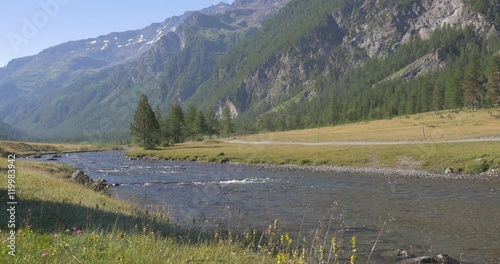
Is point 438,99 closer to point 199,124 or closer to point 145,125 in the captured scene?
point 199,124

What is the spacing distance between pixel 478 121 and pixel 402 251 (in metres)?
81.3

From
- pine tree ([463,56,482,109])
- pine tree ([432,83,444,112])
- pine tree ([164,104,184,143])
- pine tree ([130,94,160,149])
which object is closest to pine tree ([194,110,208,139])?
pine tree ([164,104,184,143])

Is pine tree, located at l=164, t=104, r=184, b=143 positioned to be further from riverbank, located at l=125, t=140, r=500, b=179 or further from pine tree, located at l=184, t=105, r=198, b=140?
riverbank, located at l=125, t=140, r=500, b=179

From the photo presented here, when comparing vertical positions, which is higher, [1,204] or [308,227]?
[1,204]

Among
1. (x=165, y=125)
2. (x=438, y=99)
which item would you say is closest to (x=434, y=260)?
(x=165, y=125)

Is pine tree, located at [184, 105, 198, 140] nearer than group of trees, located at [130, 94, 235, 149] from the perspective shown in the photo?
No

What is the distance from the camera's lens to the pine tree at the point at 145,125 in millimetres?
104500

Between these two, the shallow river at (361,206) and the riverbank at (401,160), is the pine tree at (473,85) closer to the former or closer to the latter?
the riverbank at (401,160)

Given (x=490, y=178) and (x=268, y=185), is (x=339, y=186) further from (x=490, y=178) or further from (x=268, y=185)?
(x=490, y=178)

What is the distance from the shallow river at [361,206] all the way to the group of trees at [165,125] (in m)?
66.1

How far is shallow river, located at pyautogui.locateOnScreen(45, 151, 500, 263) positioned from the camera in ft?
54.9

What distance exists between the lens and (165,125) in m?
119

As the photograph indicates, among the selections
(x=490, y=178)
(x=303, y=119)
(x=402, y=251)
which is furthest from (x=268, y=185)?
(x=303, y=119)

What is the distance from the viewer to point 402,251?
1465cm
